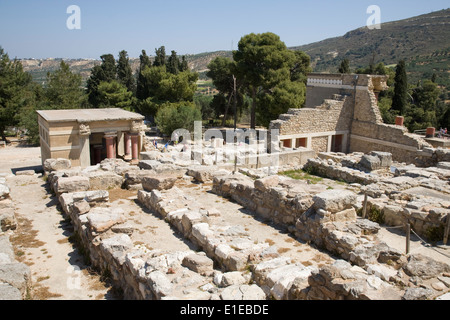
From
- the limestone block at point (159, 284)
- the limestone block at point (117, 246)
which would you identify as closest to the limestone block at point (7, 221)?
the limestone block at point (117, 246)

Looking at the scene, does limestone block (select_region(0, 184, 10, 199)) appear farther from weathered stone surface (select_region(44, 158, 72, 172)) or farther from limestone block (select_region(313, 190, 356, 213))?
limestone block (select_region(313, 190, 356, 213))

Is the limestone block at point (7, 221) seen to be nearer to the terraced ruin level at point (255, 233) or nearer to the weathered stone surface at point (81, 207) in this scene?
the terraced ruin level at point (255, 233)

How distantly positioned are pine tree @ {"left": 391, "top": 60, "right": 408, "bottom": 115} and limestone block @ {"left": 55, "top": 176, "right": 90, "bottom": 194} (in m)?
31.0

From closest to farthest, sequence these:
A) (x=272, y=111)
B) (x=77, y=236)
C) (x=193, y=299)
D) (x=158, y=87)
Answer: (x=193, y=299) → (x=77, y=236) → (x=272, y=111) → (x=158, y=87)

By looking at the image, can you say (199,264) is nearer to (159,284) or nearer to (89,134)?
(159,284)

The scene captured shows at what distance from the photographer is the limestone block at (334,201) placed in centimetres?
816

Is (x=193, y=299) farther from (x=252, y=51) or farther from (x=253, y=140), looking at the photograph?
(x=252, y=51)

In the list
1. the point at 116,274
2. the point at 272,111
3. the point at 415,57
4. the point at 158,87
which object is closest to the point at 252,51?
the point at 272,111

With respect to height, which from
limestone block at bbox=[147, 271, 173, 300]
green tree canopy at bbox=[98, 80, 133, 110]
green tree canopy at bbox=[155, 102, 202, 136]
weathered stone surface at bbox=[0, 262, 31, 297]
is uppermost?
green tree canopy at bbox=[98, 80, 133, 110]

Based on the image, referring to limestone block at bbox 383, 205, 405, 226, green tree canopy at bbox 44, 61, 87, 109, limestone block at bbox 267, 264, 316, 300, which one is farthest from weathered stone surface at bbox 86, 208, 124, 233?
green tree canopy at bbox 44, 61, 87, 109

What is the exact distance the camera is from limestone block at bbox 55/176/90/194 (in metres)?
11.0
